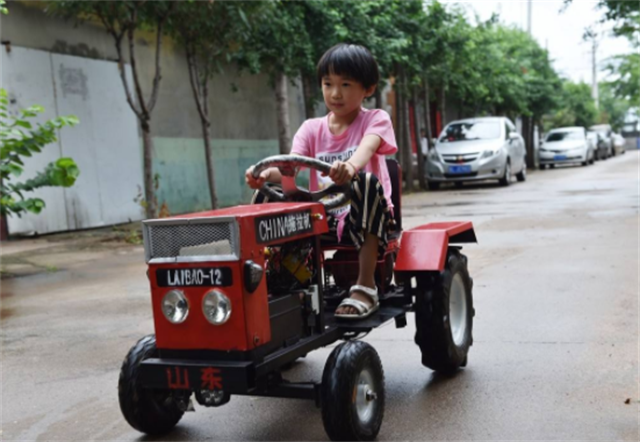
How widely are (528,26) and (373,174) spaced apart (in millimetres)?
50303

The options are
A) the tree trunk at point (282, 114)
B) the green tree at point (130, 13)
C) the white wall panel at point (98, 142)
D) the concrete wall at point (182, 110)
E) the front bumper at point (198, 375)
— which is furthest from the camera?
the tree trunk at point (282, 114)

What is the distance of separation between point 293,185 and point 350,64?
0.66 meters

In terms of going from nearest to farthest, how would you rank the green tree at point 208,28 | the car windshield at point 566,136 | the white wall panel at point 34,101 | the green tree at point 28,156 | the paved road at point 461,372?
the paved road at point 461,372, the green tree at point 28,156, the green tree at point 208,28, the white wall panel at point 34,101, the car windshield at point 566,136

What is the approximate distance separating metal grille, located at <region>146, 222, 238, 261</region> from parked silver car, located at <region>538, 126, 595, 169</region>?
30763 mm

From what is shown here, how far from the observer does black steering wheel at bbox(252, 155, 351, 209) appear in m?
3.63

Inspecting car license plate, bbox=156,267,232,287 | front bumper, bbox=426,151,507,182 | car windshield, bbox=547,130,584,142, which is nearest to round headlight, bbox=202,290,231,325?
car license plate, bbox=156,267,232,287

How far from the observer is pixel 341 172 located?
3611 millimetres

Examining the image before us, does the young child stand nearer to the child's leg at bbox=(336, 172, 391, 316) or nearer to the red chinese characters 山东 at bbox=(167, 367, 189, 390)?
the child's leg at bbox=(336, 172, 391, 316)

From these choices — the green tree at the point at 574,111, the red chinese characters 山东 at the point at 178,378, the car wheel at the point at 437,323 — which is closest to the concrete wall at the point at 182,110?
the car wheel at the point at 437,323

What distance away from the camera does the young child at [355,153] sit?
12.7 feet

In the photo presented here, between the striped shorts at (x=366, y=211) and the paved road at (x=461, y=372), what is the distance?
86 cm

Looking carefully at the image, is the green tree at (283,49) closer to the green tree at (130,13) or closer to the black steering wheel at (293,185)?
the green tree at (130,13)

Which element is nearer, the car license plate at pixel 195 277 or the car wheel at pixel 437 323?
the car license plate at pixel 195 277

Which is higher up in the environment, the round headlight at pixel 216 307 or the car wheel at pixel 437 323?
the round headlight at pixel 216 307
